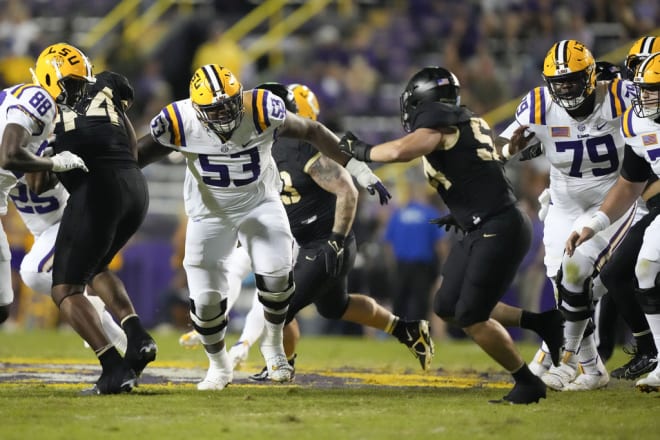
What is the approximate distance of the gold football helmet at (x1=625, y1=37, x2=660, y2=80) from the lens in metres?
7.09

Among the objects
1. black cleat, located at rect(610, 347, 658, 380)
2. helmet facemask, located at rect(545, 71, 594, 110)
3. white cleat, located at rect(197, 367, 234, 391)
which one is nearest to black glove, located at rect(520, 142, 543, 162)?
helmet facemask, located at rect(545, 71, 594, 110)

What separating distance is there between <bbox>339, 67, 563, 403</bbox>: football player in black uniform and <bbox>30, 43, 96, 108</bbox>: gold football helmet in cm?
155

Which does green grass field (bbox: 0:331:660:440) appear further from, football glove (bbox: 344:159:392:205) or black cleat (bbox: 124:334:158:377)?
football glove (bbox: 344:159:392:205)

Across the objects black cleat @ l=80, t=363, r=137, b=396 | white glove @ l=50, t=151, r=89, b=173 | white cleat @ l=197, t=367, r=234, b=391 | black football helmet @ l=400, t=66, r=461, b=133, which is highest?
black football helmet @ l=400, t=66, r=461, b=133

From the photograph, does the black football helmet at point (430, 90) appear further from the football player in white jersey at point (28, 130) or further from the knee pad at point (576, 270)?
the football player in white jersey at point (28, 130)

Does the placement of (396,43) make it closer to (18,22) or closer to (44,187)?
(18,22)

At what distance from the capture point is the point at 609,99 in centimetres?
681

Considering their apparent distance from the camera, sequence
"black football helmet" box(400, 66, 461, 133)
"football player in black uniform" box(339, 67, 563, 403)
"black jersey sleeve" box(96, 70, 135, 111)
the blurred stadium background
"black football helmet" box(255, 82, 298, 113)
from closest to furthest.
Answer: "football player in black uniform" box(339, 67, 563, 403)
"black football helmet" box(400, 66, 461, 133)
"black jersey sleeve" box(96, 70, 135, 111)
"black football helmet" box(255, 82, 298, 113)
the blurred stadium background

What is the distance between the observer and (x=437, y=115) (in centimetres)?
606

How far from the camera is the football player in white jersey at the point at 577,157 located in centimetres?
665

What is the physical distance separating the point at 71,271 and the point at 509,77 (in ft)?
34.6

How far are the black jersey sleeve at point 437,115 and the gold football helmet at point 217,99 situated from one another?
101 centimetres

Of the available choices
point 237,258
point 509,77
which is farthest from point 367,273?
point 237,258

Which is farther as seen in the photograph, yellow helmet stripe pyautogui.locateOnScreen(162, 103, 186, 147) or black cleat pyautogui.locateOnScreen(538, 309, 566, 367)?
black cleat pyautogui.locateOnScreen(538, 309, 566, 367)
